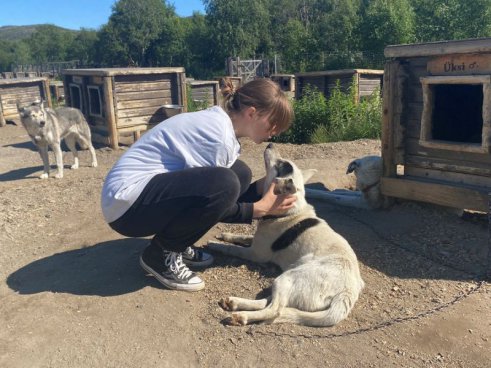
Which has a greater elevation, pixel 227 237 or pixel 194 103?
pixel 194 103

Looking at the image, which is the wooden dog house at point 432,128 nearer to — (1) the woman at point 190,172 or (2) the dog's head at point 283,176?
(2) the dog's head at point 283,176

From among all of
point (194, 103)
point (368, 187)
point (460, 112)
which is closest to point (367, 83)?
point (194, 103)

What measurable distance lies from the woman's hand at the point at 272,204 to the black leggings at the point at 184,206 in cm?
7

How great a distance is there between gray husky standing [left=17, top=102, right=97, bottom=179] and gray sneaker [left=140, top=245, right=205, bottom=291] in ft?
14.5

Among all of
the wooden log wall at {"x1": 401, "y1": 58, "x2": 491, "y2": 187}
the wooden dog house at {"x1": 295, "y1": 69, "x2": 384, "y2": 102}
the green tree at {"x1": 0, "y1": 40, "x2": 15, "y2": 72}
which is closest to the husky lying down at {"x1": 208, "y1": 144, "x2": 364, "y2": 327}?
the wooden log wall at {"x1": 401, "y1": 58, "x2": 491, "y2": 187}

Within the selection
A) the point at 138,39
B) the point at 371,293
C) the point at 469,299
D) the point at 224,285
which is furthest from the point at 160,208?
the point at 138,39

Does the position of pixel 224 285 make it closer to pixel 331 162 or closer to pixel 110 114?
pixel 331 162

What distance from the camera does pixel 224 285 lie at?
3285 millimetres

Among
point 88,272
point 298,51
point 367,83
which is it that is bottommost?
point 88,272

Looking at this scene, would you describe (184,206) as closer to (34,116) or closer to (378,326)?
(378,326)

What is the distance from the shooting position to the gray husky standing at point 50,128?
7.24 m

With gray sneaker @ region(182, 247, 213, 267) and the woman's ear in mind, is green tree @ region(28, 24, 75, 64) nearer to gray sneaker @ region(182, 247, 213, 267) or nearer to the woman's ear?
gray sneaker @ region(182, 247, 213, 267)

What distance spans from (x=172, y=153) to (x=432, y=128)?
9.88 feet

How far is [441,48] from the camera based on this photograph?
4082 mm
